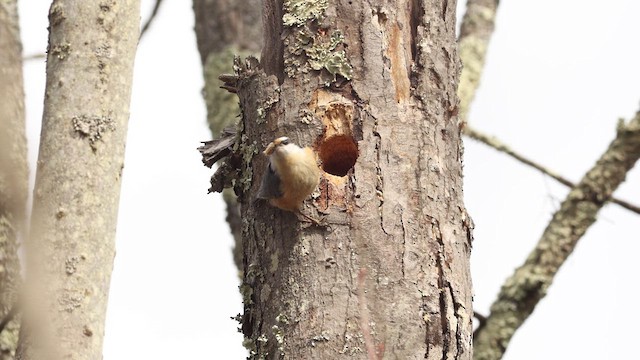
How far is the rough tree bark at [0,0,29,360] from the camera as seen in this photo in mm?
3109

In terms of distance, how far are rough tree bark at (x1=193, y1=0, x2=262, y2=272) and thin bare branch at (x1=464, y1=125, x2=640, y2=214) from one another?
4.12ft

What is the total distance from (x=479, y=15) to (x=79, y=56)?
2870 millimetres

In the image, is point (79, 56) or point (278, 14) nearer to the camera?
point (278, 14)

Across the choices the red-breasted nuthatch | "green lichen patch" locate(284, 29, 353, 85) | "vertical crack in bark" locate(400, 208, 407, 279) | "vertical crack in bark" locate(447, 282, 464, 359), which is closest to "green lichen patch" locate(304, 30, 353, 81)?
"green lichen patch" locate(284, 29, 353, 85)

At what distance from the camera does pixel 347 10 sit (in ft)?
9.15

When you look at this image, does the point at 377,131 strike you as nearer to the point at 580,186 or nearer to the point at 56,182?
the point at 56,182

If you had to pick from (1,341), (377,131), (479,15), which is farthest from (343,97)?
(479,15)

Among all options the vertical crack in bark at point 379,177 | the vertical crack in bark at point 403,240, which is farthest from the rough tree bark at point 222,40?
the vertical crack in bark at point 403,240

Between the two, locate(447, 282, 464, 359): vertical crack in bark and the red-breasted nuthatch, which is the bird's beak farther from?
locate(447, 282, 464, 359): vertical crack in bark

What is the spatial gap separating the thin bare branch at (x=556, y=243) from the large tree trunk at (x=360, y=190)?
166 centimetres

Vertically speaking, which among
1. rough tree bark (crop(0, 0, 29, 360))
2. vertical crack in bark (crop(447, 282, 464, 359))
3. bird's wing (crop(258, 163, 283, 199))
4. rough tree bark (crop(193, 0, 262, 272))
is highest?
rough tree bark (crop(193, 0, 262, 272))

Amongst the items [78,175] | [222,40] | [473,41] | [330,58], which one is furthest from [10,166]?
[473,41]

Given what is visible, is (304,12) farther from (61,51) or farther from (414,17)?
(61,51)

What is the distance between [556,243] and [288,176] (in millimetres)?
2240
